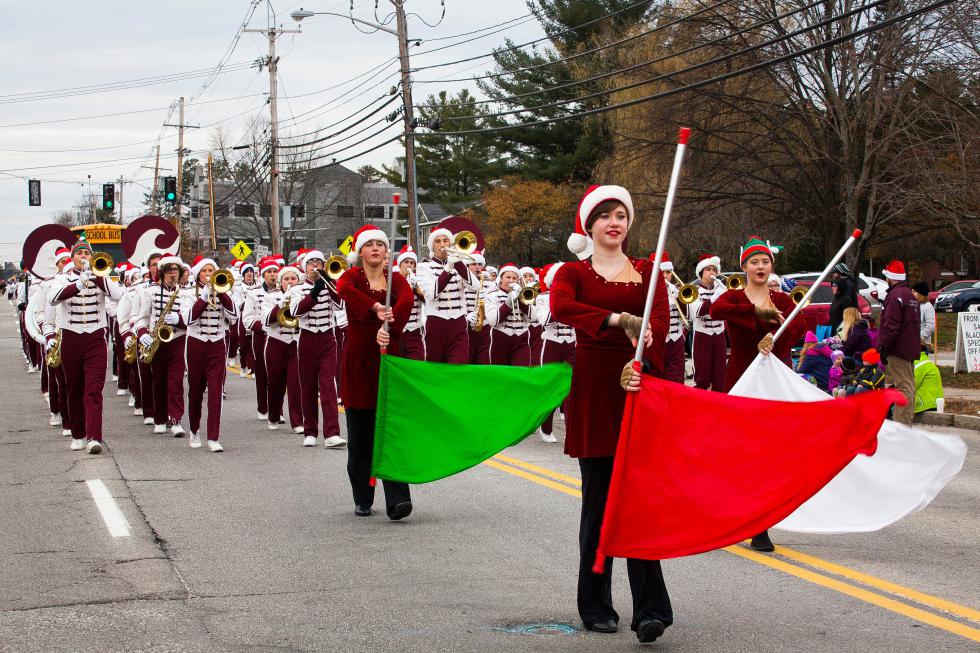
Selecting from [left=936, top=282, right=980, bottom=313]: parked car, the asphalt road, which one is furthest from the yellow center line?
[left=936, top=282, right=980, bottom=313]: parked car

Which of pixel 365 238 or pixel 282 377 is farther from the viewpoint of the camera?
pixel 282 377

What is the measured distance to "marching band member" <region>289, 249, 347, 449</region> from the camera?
14023 mm

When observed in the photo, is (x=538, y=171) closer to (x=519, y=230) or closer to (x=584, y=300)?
(x=519, y=230)

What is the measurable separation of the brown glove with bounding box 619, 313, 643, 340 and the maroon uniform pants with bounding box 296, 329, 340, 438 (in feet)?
27.7

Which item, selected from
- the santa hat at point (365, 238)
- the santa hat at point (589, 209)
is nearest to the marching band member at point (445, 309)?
the santa hat at point (365, 238)

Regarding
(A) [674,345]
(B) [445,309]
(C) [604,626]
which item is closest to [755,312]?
(C) [604,626]

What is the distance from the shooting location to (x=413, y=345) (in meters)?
14.7

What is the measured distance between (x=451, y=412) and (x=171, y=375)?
7.73 m

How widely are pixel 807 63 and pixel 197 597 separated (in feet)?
93.1

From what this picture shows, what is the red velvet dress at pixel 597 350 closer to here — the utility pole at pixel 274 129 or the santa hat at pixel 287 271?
the santa hat at pixel 287 271

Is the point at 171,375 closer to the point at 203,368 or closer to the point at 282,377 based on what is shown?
the point at 203,368

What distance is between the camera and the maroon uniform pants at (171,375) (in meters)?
15.0

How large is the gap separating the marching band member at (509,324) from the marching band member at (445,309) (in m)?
0.72

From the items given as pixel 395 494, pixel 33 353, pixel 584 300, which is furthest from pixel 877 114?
pixel 584 300
